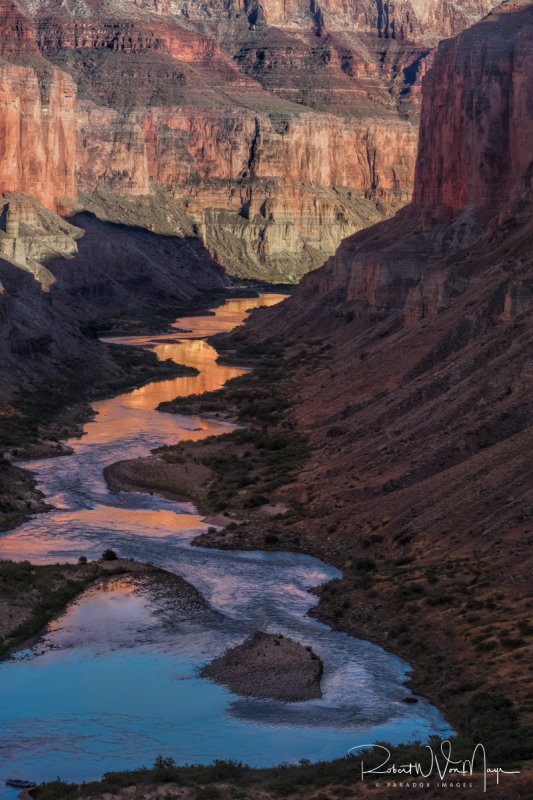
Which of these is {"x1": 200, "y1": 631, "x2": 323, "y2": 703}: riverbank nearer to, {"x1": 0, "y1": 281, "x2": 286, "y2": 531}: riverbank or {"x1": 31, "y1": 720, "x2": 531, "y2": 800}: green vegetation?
{"x1": 31, "y1": 720, "x2": 531, "y2": 800}: green vegetation

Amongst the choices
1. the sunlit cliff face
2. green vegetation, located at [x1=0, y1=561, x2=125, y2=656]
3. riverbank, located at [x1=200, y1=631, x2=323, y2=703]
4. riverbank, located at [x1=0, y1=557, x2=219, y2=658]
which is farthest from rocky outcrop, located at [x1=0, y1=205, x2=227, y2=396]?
riverbank, located at [x1=200, y1=631, x2=323, y2=703]

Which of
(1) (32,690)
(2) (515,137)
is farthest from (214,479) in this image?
(2) (515,137)

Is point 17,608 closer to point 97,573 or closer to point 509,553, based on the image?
point 97,573

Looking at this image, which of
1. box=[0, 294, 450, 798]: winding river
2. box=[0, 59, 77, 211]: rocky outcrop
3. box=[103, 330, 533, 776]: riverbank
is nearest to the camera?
box=[0, 294, 450, 798]: winding river

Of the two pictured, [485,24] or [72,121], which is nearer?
[485,24]

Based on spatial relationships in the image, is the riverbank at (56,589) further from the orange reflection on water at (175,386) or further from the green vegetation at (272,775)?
the orange reflection on water at (175,386)

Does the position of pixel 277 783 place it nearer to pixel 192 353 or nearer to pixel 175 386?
pixel 175 386
